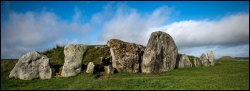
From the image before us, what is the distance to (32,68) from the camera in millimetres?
27266

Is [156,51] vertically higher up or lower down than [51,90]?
higher up

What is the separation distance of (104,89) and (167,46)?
Answer: 19.6 meters

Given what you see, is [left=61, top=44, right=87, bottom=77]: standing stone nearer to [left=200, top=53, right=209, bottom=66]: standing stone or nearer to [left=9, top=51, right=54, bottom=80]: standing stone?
[left=9, top=51, right=54, bottom=80]: standing stone

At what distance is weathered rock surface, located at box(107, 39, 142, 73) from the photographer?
32375 millimetres

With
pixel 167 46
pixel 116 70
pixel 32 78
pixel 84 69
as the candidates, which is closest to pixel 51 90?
pixel 32 78

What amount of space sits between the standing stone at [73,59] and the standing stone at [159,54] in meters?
9.84

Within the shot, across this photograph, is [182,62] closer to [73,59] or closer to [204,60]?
[204,60]

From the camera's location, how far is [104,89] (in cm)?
1973

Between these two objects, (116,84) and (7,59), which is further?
(7,59)

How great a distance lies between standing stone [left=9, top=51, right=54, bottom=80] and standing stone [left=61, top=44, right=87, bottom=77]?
2.09 metres

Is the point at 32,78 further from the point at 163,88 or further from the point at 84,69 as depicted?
the point at 163,88

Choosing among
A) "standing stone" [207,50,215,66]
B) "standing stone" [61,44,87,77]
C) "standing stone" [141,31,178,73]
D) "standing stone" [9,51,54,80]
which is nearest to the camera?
"standing stone" [9,51,54,80]

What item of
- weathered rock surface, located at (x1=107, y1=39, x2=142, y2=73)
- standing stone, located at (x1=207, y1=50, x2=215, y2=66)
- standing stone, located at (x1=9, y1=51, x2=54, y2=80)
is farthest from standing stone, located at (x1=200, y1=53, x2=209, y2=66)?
standing stone, located at (x1=9, y1=51, x2=54, y2=80)

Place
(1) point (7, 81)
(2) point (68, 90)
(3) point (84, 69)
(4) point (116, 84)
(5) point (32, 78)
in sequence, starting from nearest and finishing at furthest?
Result: 1. (2) point (68, 90)
2. (4) point (116, 84)
3. (1) point (7, 81)
4. (5) point (32, 78)
5. (3) point (84, 69)
